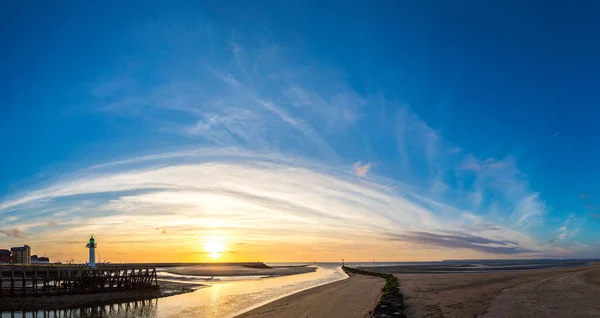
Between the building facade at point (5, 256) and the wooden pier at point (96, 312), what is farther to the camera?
the building facade at point (5, 256)

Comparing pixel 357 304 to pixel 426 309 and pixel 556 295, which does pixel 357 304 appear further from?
pixel 556 295

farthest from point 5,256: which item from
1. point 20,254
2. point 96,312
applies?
point 96,312

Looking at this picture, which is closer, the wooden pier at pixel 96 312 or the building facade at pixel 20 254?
the wooden pier at pixel 96 312

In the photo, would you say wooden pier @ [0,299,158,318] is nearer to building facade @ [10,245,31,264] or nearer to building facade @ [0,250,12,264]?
building facade @ [10,245,31,264]

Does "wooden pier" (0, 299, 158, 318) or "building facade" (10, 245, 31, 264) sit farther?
"building facade" (10, 245, 31, 264)

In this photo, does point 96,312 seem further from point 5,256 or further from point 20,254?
point 5,256

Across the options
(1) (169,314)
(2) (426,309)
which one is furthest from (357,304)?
(1) (169,314)

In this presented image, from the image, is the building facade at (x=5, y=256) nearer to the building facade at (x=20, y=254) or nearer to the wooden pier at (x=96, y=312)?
the building facade at (x=20, y=254)

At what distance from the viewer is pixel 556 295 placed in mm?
28391

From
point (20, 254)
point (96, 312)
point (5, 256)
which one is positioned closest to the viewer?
point (96, 312)

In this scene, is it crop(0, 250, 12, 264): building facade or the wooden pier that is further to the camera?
crop(0, 250, 12, 264): building facade

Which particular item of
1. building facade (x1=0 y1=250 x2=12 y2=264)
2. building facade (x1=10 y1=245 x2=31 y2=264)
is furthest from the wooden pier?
building facade (x1=0 y1=250 x2=12 y2=264)

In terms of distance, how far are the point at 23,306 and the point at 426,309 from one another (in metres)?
29.5

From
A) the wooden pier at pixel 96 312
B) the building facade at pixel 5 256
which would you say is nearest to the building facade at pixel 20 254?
the building facade at pixel 5 256
